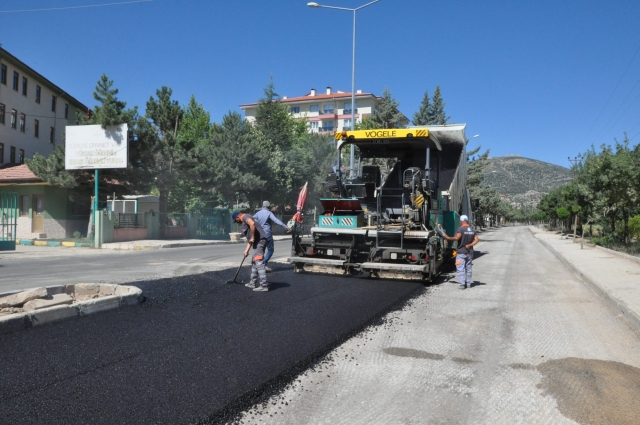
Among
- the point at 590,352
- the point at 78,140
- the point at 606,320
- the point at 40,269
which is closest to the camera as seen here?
the point at 590,352

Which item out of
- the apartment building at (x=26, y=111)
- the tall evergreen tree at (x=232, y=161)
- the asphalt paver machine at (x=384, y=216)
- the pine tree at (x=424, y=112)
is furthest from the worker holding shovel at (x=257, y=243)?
the pine tree at (x=424, y=112)

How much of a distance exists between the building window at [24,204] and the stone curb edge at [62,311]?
20984mm

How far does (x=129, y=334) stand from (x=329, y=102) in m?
70.3

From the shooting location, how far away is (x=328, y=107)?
73875mm

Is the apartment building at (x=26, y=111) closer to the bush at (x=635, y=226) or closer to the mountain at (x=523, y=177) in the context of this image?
the bush at (x=635, y=226)

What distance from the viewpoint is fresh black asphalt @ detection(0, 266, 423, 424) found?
3.68 metres

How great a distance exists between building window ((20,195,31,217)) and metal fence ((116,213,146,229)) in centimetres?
544

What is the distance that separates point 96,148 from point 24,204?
7.91 m

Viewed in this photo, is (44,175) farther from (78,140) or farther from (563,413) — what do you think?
(563,413)

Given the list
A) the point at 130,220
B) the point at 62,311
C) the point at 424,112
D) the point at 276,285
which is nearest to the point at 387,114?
the point at 424,112

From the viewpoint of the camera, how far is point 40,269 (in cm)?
1269

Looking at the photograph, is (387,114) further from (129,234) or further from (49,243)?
(49,243)

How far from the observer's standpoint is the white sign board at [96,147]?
2098 cm

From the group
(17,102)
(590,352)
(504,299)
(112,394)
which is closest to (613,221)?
(504,299)
